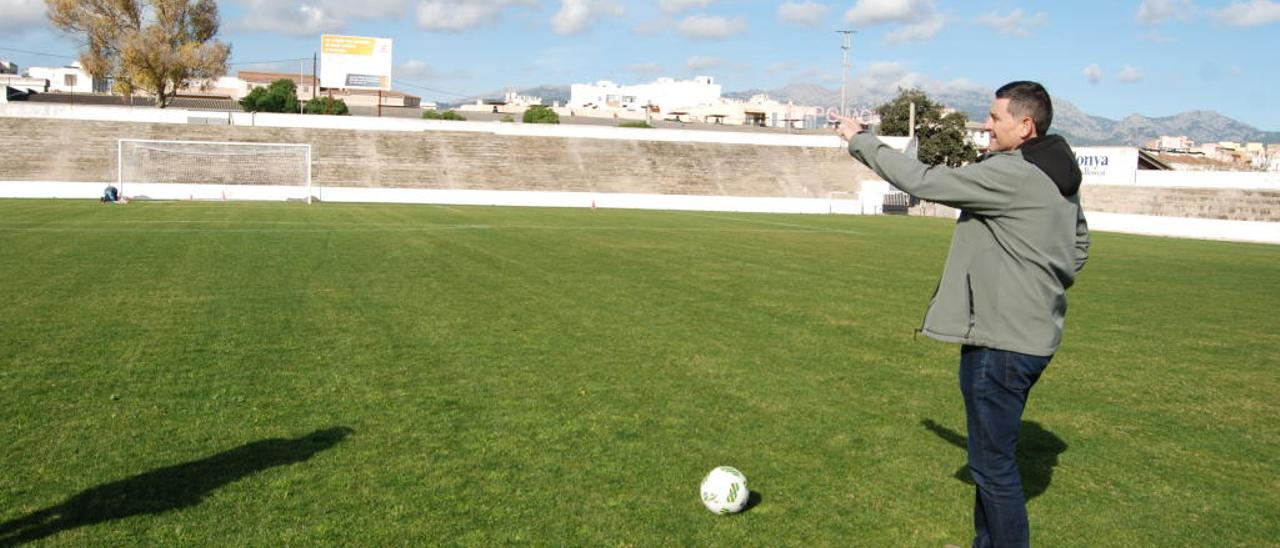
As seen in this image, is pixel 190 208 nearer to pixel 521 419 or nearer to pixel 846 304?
pixel 846 304

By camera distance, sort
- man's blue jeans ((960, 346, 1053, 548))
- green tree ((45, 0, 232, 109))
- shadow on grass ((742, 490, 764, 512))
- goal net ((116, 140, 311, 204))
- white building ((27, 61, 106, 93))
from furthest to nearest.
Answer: white building ((27, 61, 106, 93)) < green tree ((45, 0, 232, 109)) < goal net ((116, 140, 311, 204)) < shadow on grass ((742, 490, 764, 512)) < man's blue jeans ((960, 346, 1053, 548))

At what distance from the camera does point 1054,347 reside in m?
3.95

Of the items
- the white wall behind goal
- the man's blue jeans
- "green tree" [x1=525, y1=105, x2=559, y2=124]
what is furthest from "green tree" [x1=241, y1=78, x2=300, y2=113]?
the man's blue jeans

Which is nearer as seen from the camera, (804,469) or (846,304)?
(804,469)

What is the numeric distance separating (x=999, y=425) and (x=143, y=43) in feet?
224

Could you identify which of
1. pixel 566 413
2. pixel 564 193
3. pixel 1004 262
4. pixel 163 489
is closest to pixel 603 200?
pixel 564 193

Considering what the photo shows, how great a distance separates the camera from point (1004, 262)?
395cm

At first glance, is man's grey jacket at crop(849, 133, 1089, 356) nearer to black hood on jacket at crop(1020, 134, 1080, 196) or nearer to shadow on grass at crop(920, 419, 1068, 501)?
black hood on jacket at crop(1020, 134, 1080, 196)

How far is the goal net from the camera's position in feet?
138

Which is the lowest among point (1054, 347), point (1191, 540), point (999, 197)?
point (1191, 540)

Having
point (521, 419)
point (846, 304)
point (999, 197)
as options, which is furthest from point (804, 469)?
point (846, 304)

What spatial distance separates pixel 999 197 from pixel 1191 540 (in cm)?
246

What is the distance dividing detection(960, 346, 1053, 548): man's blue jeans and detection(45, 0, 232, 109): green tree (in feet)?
223

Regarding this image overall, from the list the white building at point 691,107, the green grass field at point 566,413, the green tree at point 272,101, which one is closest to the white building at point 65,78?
the green tree at point 272,101
